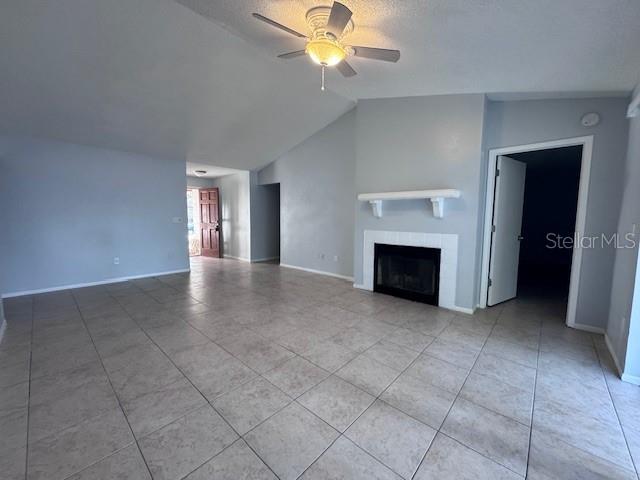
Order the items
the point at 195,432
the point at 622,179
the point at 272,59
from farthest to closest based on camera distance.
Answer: the point at 272,59 → the point at 622,179 → the point at 195,432

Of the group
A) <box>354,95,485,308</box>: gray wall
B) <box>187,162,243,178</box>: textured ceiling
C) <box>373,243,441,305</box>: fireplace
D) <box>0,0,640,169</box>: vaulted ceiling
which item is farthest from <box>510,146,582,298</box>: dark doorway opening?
<box>187,162,243,178</box>: textured ceiling

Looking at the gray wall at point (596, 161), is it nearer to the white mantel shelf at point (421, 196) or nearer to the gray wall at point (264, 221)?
the white mantel shelf at point (421, 196)

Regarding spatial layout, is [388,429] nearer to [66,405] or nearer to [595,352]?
[66,405]

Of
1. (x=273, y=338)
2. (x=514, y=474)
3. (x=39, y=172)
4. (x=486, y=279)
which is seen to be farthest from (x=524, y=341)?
(x=39, y=172)

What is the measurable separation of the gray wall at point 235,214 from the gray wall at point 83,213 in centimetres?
160

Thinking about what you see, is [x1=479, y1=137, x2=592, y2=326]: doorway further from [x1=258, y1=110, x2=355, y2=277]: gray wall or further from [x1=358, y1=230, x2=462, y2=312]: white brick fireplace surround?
[x1=258, y1=110, x2=355, y2=277]: gray wall

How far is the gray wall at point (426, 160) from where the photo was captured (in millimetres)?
3406

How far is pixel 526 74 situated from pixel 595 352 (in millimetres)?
2729

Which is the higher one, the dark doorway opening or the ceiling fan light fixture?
the ceiling fan light fixture

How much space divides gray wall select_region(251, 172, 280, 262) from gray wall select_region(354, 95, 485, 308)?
11.6 feet

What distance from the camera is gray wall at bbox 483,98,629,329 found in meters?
2.75

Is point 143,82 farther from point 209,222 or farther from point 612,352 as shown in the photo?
point 612,352

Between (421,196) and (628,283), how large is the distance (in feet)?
6.58

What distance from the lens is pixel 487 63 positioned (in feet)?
8.23
